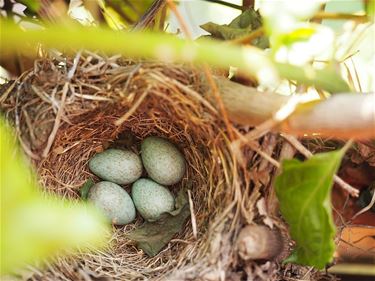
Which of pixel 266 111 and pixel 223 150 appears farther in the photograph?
pixel 223 150

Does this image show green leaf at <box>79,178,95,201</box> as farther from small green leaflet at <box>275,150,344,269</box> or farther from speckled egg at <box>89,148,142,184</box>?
small green leaflet at <box>275,150,344,269</box>

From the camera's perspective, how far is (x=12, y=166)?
36cm

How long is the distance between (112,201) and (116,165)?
2.5 inches

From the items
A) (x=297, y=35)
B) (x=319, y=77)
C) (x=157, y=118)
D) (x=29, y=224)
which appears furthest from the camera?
(x=157, y=118)

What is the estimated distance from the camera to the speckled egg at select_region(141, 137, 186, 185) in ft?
3.35

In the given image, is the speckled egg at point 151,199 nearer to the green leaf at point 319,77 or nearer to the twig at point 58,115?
the twig at point 58,115

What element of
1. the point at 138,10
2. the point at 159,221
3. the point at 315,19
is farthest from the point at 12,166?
the point at 138,10

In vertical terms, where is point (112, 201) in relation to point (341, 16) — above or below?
below

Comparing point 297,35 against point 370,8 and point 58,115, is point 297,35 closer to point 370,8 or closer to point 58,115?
point 370,8

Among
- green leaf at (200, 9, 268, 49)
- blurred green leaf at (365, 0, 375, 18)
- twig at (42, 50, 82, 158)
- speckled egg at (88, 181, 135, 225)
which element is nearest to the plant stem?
blurred green leaf at (365, 0, 375, 18)

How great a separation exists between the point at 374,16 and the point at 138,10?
566mm

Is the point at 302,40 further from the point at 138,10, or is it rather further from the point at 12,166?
the point at 138,10

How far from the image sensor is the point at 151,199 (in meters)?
1.03

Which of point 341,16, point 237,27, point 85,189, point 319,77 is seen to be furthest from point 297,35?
point 85,189
